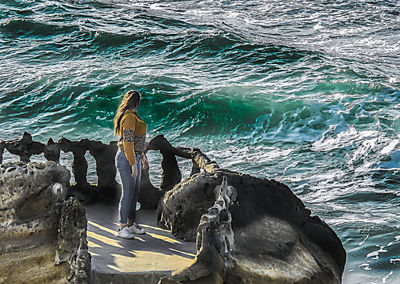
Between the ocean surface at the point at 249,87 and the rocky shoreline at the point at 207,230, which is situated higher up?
the rocky shoreline at the point at 207,230

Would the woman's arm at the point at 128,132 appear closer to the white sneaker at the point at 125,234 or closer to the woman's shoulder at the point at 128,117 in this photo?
the woman's shoulder at the point at 128,117

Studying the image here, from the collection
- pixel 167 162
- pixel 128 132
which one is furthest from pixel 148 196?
pixel 128 132

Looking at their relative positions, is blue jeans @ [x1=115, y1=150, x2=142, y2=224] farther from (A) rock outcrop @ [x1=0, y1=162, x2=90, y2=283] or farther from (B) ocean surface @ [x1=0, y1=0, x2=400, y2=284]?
(B) ocean surface @ [x1=0, y1=0, x2=400, y2=284]

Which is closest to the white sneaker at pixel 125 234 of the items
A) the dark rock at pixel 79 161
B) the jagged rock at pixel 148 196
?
the jagged rock at pixel 148 196

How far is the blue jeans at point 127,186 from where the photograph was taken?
278 inches

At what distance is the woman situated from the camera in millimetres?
6906

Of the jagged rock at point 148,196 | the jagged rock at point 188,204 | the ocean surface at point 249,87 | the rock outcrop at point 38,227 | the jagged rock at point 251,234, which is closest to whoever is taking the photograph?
the jagged rock at point 251,234

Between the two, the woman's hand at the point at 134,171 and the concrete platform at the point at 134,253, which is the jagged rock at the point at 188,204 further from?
the woman's hand at the point at 134,171

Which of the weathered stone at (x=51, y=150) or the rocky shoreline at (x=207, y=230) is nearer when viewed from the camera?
the rocky shoreline at (x=207, y=230)

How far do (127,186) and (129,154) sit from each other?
370mm

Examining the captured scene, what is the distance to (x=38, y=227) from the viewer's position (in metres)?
5.89

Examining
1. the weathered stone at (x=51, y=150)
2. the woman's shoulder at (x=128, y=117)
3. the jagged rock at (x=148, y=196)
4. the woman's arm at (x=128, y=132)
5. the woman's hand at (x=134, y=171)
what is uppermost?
the woman's shoulder at (x=128, y=117)

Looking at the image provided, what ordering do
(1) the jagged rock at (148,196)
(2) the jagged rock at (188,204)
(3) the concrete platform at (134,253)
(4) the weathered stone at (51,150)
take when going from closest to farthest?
1. (3) the concrete platform at (134,253)
2. (2) the jagged rock at (188,204)
3. (4) the weathered stone at (51,150)
4. (1) the jagged rock at (148,196)

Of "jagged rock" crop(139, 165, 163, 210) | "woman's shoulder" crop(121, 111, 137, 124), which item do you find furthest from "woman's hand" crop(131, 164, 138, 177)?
"jagged rock" crop(139, 165, 163, 210)
